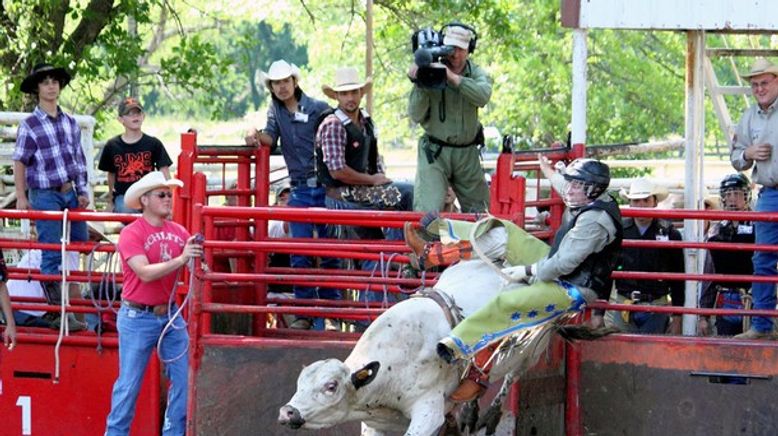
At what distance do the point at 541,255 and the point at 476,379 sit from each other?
2.85 ft

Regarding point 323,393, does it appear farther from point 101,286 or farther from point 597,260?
point 101,286

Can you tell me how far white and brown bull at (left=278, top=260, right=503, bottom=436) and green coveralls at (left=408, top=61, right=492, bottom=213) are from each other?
201 cm

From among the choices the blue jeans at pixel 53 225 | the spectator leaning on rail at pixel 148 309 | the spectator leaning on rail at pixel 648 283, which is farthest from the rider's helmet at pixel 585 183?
the blue jeans at pixel 53 225

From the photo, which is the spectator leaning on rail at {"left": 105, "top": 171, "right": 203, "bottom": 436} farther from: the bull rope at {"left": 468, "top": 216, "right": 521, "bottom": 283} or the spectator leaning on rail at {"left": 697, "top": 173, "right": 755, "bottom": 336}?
the spectator leaning on rail at {"left": 697, "top": 173, "right": 755, "bottom": 336}

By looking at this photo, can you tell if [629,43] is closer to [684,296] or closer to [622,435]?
[684,296]

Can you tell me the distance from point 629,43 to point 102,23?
13.0 m

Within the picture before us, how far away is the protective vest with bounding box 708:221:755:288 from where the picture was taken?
35.6ft

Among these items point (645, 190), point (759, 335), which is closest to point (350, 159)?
point (645, 190)

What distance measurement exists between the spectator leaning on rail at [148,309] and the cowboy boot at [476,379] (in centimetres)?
193

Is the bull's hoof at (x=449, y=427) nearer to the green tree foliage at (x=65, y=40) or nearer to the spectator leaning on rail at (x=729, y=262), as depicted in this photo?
the spectator leaning on rail at (x=729, y=262)

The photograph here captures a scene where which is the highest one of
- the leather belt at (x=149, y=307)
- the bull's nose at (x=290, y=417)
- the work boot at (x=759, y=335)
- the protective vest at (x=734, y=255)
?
the protective vest at (x=734, y=255)

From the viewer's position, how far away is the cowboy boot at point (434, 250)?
8.46 meters

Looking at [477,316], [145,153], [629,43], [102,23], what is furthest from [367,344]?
[629,43]

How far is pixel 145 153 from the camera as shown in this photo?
11.6 metres
